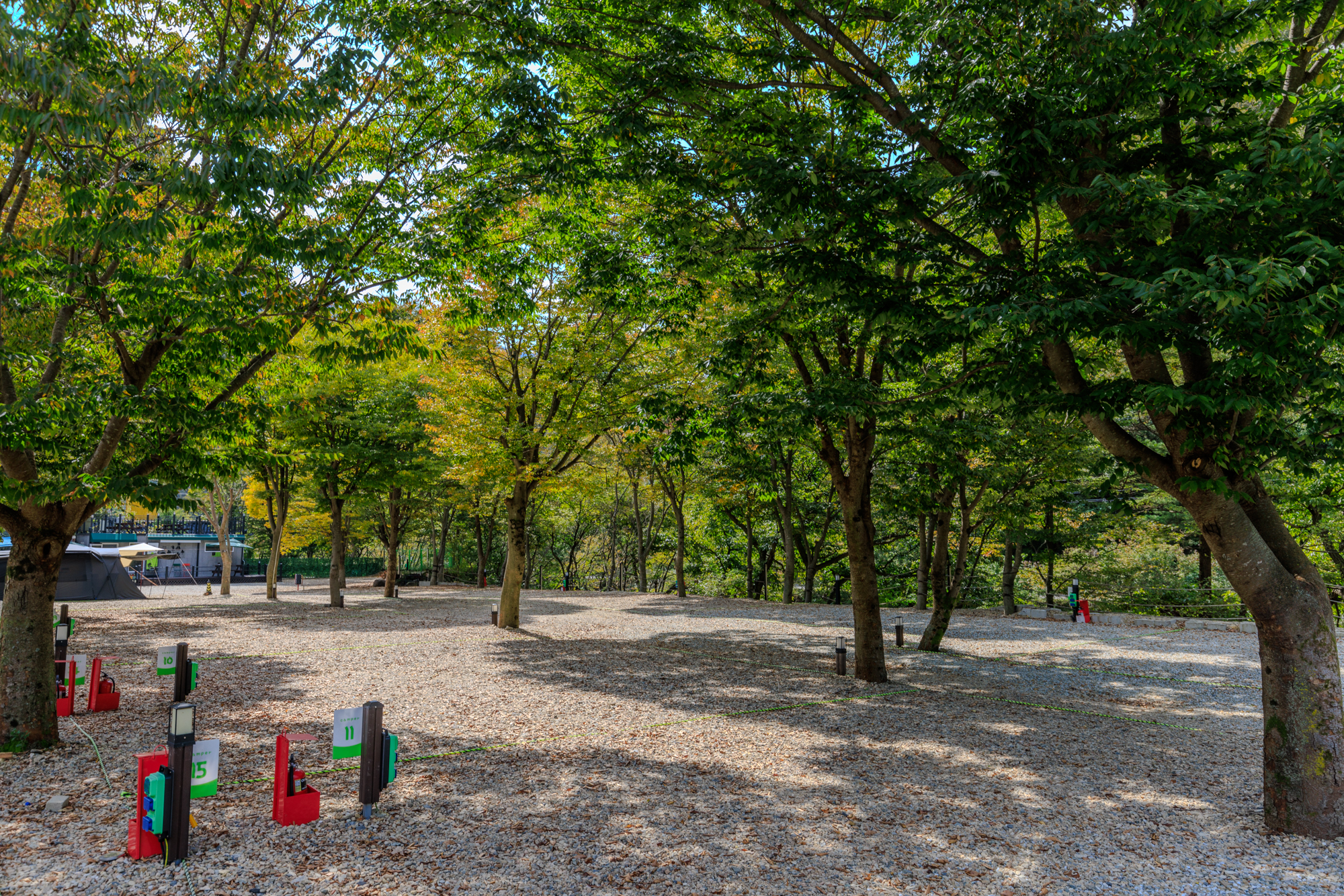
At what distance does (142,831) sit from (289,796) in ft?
2.75

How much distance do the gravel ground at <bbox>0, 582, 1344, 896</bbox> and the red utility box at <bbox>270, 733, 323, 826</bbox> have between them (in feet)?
0.43

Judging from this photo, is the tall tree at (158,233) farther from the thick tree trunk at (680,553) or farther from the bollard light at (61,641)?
the thick tree trunk at (680,553)

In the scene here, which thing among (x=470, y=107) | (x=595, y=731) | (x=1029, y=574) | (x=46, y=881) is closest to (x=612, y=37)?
(x=470, y=107)

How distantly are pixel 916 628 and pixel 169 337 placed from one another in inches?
644

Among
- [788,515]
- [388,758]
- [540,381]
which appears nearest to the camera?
[388,758]

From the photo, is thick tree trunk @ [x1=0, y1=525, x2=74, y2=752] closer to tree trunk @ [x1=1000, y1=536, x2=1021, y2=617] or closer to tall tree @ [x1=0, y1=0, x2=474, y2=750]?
tall tree @ [x1=0, y1=0, x2=474, y2=750]

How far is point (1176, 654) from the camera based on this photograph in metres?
14.0

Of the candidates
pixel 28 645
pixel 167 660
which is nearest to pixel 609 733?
pixel 167 660

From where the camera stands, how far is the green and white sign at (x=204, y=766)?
485cm

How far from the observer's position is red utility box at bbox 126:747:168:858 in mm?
4449

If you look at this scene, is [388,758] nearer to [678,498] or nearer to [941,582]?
[941,582]

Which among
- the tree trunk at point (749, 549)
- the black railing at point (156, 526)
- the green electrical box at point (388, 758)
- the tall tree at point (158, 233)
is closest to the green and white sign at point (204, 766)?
the green electrical box at point (388, 758)

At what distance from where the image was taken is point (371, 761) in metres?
5.27

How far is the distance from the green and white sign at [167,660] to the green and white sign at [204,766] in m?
4.14
